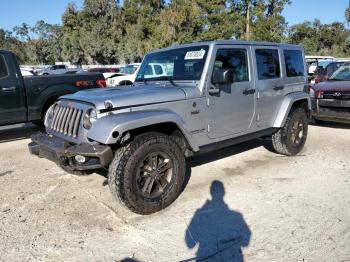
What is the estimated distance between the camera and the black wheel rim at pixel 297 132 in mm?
6413

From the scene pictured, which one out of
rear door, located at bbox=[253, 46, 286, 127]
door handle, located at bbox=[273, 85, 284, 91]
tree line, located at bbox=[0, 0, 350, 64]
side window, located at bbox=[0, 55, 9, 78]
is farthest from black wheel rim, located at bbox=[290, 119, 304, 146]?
tree line, located at bbox=[0, 0, 350, 64]

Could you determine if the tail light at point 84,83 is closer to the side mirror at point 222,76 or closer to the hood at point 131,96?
the hood at point 131,96

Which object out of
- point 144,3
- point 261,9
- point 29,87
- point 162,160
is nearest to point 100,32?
point 144,3

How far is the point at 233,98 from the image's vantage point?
5113 millimetres

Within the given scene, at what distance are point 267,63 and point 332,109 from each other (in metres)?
3.61

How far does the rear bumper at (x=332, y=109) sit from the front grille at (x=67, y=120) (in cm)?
625

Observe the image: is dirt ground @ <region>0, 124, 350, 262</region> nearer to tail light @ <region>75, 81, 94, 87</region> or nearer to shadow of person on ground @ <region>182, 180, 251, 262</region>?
shadow of person on ground @ <region>182, 180, 251, 262</region>

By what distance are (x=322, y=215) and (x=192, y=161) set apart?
252 cm

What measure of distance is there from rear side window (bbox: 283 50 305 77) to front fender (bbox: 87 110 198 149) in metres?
2.86

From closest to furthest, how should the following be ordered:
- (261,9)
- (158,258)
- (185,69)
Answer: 1. (158,258)
2. (185,69)
3. (261,9)

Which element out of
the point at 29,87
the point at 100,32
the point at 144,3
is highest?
the point at 144,3

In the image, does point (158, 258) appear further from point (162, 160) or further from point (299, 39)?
point (299, 39)

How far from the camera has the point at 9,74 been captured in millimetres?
7492

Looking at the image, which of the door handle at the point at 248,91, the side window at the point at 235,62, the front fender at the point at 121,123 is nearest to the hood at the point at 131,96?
the front fender at the point at 121,123
